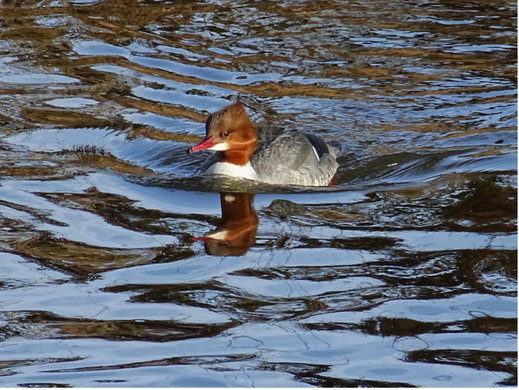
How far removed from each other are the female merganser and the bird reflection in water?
1.56 ft

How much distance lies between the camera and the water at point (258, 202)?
20.1ft

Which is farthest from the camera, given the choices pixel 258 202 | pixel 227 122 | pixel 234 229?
pixel 227 122

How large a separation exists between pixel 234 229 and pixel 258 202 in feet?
2.89

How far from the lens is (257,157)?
987cm

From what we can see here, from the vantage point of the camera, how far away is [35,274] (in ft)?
24.1

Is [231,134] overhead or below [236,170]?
overhead

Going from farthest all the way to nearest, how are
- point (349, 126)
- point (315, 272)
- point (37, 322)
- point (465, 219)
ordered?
point (349, 126) < point (465, 219) < point (315, 272) < point (37, 322)

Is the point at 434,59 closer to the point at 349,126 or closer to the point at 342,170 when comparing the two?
the point at 349,126

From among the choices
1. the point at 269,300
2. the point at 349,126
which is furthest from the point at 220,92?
the point at 269,300

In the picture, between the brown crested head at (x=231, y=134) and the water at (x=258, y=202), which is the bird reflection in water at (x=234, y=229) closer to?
the water at (x=258, y=202)

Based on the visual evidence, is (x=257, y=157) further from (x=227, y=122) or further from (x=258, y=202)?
(x=258, y=202)

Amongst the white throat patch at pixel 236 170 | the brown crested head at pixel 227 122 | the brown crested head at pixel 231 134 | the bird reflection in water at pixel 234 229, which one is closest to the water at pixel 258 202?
the bird reflection in water at pixel 234 229

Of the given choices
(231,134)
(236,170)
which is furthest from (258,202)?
(231,134)

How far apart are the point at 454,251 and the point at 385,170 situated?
262 centimetres
